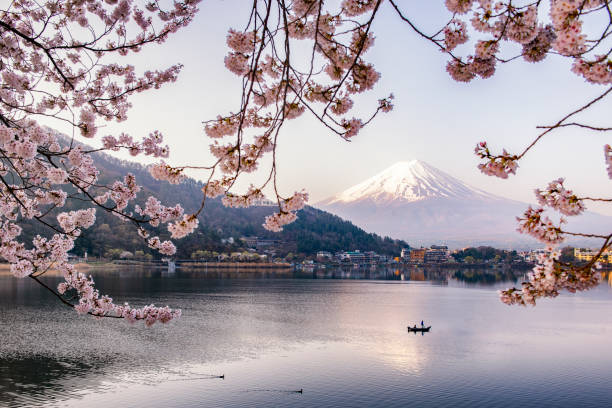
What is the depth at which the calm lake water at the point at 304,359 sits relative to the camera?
14.8 metres

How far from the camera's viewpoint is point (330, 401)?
47.3 ft

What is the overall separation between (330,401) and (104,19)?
12094mm

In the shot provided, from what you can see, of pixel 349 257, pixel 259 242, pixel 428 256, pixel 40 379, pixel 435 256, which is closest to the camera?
pixel 40 379

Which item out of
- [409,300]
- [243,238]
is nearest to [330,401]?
[409,300]

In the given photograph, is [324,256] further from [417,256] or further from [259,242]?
[417,256]

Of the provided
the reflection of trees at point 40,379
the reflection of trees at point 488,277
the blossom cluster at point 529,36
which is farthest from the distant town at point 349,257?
the blossom cluster at point 529,36

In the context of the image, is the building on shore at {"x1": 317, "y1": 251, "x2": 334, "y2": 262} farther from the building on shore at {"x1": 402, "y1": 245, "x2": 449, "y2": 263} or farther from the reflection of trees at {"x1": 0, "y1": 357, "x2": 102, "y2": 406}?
the reflection of trees at {"x1": 0, "y1": 357, "x2": 102, "y2": 406}

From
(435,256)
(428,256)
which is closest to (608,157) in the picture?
(428,256)

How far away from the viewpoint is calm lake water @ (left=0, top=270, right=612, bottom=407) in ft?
48.4

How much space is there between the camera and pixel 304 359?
19.3 m

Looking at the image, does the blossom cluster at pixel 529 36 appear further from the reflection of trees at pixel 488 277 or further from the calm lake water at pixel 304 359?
the reflection of trees at pixel 488 277

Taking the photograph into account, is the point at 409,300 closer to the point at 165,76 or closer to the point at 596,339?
the point at 596,339

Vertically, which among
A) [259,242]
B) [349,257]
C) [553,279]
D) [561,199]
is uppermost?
[259,242]

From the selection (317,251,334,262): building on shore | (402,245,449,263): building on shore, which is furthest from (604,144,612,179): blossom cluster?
(402,245,449,263): building on shore
